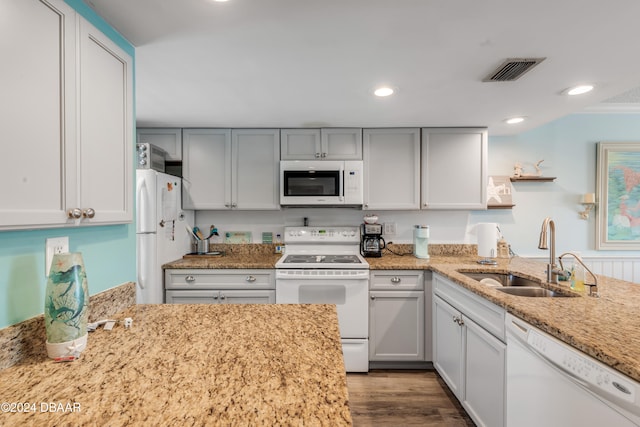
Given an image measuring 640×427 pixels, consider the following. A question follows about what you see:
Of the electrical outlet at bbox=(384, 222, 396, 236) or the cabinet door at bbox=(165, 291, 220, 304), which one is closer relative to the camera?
the cabinet door at bbox=(165, 291, 220, 304)

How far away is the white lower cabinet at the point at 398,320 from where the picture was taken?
8.21 ft

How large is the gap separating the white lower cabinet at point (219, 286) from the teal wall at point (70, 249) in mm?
1105

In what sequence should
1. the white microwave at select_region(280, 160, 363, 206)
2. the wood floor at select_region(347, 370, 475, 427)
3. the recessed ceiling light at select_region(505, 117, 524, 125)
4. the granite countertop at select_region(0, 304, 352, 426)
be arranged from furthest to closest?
the white microwave at select_region(280, 160, 363, 206), the recessed ceiling light at select_region(505, 117, 524, 125), the wood floor at select_region(347, 370, 475, 427), the granite countertop at select_region(0, 304, 352, 426)

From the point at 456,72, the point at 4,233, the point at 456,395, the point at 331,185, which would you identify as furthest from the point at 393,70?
the point at 456,395

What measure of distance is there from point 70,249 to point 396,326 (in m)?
2.29

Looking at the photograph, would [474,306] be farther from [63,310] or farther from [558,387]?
[63,310]

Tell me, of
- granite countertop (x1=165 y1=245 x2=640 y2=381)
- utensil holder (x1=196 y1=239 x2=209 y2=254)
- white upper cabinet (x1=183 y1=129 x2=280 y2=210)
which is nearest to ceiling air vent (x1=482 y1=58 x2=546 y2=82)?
granite countertop (x1=165 y1=245 x2=640 y2=381)

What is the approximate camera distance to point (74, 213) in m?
1.00

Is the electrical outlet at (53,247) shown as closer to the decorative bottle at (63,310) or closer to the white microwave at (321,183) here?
the decorative bottle at (63,310)

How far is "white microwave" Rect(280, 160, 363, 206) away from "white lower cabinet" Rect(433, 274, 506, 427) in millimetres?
1094

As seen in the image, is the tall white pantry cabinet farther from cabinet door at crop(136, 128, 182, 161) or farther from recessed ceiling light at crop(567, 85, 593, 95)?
recessed ceiling light at crop(567, 85, 593, 95)

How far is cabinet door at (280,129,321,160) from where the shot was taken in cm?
287

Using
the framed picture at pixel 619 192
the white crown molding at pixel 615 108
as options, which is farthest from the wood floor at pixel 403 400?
the white crown molding at pixel 615 108

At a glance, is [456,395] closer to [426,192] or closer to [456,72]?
[426,192]
